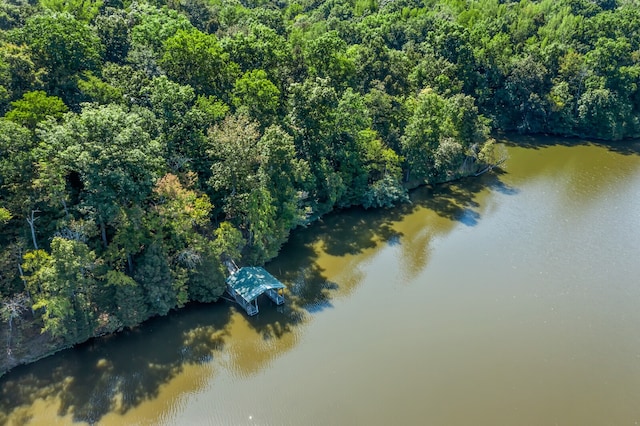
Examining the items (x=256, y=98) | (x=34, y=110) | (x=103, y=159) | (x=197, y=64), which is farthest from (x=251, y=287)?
(x=197, y=64)

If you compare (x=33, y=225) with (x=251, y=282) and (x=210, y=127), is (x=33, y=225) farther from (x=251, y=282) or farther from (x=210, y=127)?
(x=210, y=127)

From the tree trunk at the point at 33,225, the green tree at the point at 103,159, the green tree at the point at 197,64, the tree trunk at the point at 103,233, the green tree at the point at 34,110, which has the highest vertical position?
the green tree at the point at 197,64

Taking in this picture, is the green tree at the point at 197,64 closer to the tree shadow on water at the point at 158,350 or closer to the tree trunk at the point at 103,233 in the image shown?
the tree shadow on water at the point at 158,350

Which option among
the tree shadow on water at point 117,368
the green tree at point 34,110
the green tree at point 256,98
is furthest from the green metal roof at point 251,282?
the green tree at point 34,110

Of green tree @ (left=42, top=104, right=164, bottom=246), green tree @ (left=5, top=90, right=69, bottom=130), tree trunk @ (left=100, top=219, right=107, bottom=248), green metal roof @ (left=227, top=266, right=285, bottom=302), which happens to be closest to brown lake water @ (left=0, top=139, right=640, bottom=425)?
green metal roof @ (left=227, top=266, right=285, bottom=302)

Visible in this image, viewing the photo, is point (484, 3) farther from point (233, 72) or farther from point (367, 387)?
point (367, 387)
